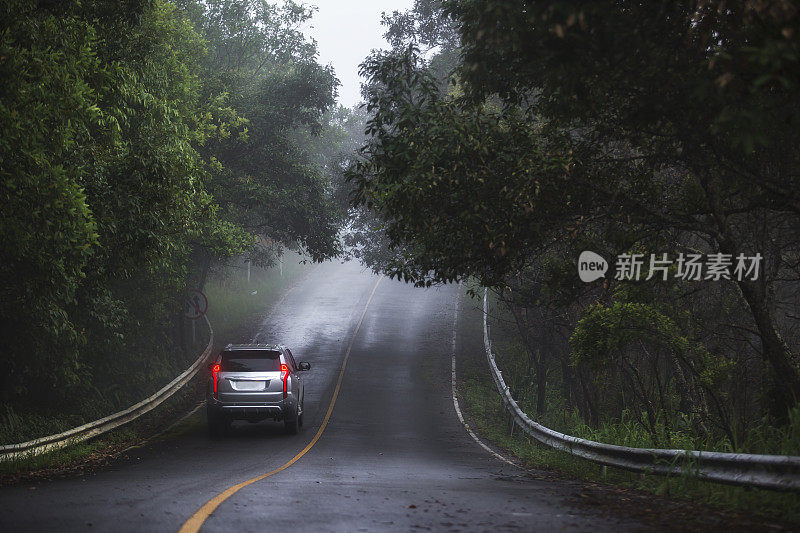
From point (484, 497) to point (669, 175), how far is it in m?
10.0

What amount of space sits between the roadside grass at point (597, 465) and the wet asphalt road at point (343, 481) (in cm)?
76

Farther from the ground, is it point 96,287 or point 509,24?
point 509,24

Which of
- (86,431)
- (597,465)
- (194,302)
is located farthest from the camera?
(194,302)

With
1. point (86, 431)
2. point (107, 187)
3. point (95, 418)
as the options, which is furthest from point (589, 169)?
point (95, 418)

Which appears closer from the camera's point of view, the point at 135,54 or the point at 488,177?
the point at 488,177

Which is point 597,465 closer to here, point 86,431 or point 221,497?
point 221,497

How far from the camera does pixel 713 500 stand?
7496mm

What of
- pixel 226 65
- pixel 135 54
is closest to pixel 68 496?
pixel 135 54

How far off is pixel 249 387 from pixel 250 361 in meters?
0.56

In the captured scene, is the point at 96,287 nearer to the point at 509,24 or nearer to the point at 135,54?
the point at 135,54

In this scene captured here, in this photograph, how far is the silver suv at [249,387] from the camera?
16.7 m

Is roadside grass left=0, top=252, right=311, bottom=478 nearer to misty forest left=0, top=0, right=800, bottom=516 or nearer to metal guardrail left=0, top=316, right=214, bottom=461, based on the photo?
metal guardrail left=0, top=316, right=214, bottom=461

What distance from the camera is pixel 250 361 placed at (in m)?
17.0

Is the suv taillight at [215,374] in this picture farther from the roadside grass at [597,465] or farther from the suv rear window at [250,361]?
the roadside grass at [597,465]
